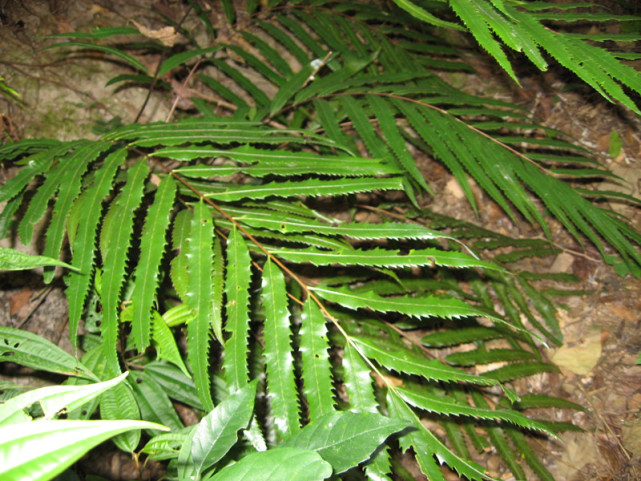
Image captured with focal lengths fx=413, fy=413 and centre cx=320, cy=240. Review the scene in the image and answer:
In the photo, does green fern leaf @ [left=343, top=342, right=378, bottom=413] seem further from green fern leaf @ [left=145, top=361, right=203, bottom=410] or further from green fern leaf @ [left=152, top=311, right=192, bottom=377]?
green fern leaf @ [left=145, top=361, right=203, bottom=410]

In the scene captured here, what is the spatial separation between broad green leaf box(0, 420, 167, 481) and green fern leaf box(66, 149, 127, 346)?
2.79ft

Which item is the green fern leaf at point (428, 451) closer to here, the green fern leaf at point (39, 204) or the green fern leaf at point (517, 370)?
the green fern leaf at point (517, 370)

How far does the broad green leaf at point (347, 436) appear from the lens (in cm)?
91

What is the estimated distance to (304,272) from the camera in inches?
77.7

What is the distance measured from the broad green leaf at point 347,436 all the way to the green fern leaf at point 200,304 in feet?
1.06

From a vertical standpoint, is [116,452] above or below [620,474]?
above

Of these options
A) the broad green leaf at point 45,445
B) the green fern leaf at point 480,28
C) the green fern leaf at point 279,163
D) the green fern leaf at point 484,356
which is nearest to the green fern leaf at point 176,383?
the green fern leaf at point 279,163

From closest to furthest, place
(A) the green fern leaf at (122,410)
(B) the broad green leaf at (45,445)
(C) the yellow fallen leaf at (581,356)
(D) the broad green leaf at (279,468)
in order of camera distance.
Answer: (B) the broad green leaf at (45,445), (D) the broad green leaf at (279,468), (A) the green fern leaf at (122,410), (C) the yellow fallen leaf at (581,356)

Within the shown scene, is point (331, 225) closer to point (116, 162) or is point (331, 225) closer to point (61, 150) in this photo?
point (116, 162)

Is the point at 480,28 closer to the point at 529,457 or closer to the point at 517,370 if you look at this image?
the point at 517,370

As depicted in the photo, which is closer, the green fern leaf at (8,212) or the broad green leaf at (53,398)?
the broad green leaf at (53,398)

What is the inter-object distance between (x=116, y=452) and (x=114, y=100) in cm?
194

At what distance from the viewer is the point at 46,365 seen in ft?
4.06

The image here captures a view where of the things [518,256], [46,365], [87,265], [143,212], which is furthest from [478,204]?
[46,365]
